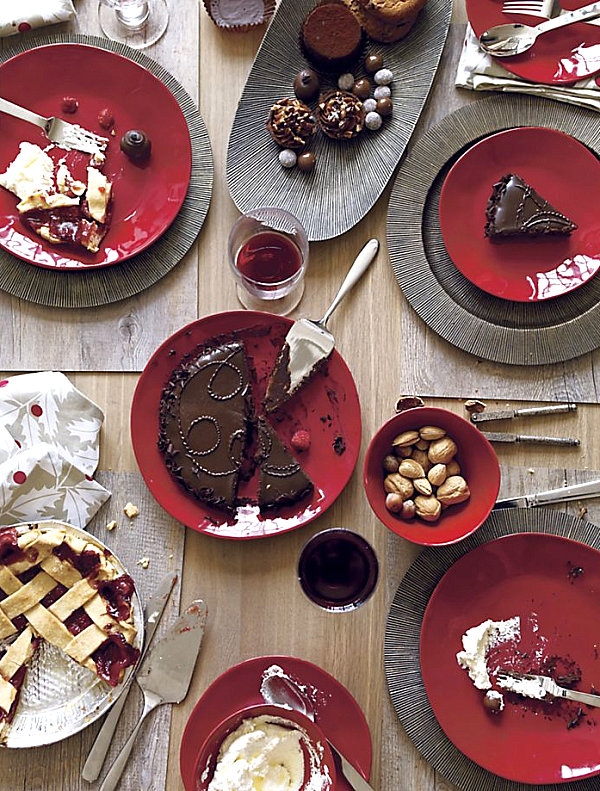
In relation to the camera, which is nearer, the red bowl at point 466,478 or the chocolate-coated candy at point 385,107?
the red bowl at point 466,478

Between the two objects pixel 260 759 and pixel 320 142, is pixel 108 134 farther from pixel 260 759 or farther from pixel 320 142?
pixel 260 759

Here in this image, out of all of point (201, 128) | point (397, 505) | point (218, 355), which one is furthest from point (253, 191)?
point (397, 505)

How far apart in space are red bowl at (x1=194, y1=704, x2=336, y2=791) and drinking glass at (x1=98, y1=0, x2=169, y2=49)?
1.31 metres

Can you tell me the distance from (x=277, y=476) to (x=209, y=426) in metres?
0.16

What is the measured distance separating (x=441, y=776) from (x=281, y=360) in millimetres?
831

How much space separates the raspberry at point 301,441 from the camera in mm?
1544

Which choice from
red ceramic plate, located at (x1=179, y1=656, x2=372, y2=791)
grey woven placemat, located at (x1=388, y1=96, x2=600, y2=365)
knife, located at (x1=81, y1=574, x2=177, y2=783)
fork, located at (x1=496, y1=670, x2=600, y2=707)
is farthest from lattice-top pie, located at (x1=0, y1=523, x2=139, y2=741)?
grey woven placemat, located at (x1=388, y1=96, x2=600, y2=365)

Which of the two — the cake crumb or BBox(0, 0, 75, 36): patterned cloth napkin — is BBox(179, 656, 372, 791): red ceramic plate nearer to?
the cake crumb

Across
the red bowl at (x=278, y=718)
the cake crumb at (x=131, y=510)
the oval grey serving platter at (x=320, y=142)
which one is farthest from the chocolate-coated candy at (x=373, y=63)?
the red bowl at (x=278, y=718)

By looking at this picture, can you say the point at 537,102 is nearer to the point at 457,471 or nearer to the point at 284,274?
the point at 284,274

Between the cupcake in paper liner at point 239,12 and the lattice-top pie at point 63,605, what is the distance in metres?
1.04

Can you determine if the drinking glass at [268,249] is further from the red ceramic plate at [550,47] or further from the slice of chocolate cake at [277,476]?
the red ceramic plate at [550,47]

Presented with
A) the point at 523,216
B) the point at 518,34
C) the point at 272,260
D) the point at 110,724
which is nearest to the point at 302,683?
the point at 110,724

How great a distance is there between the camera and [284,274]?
1557 mm
